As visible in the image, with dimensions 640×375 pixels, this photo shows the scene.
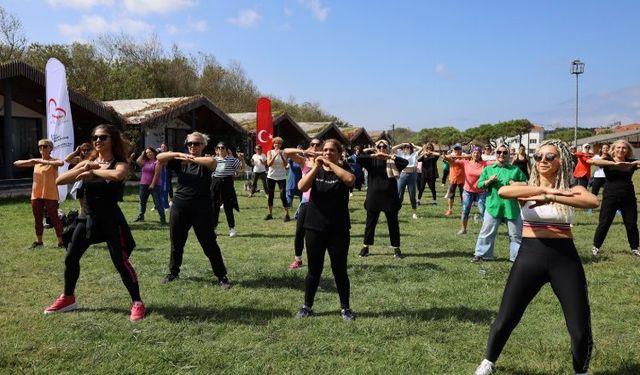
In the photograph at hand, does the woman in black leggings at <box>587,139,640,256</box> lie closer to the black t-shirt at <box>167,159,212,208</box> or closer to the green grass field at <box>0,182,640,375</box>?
the green grass field at <box>0,182,640,375</box>

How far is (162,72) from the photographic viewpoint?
36.7 m

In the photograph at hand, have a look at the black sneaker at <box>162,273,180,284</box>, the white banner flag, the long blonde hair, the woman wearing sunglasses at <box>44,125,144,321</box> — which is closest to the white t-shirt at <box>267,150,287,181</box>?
the white banner flag

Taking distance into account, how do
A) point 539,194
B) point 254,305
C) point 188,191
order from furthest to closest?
1. point 188,191
2. point 254,305
3. point 539,194

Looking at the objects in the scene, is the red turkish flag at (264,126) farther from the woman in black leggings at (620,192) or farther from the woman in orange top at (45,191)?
the woman in black leggings at (620,192)

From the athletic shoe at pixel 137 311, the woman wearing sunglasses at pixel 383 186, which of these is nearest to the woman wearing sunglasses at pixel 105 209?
the athletic shoe at pixel 137 311

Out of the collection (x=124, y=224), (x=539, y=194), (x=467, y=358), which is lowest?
(x=467, y=358)

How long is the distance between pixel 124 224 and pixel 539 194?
365cm

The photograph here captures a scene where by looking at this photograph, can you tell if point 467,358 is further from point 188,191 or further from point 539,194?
point 188,191

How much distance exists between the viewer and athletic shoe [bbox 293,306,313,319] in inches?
192

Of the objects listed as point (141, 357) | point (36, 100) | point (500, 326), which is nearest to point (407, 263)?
point (500, 326)

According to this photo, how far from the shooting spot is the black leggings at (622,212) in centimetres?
765

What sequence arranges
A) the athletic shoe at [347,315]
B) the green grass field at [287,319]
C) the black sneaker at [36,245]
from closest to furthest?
the green grass field at [287,319], the athletic shoe at [347,315], the black sneaker at [36,245]

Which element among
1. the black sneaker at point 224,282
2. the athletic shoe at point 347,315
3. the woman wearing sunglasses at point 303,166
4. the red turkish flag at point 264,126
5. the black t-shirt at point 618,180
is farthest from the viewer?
the red turkish flag at point 264,126

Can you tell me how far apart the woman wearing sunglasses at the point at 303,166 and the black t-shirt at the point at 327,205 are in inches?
13.4
